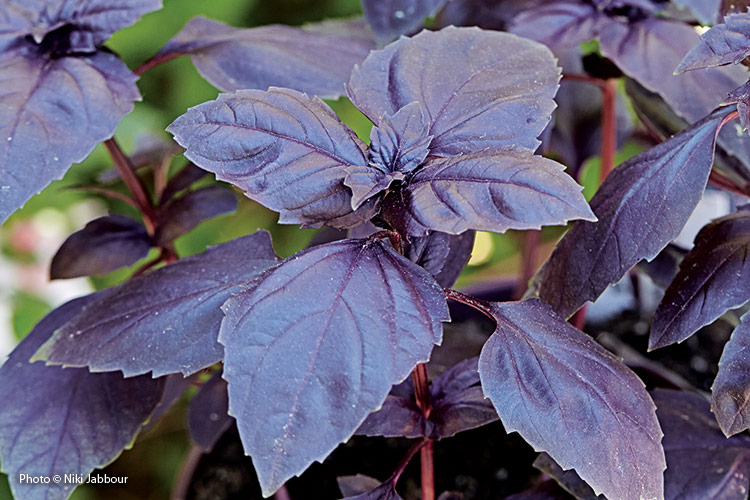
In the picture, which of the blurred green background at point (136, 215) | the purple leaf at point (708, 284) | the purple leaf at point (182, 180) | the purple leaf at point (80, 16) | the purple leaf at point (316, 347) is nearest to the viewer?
the purple leaf at point (316, 347)

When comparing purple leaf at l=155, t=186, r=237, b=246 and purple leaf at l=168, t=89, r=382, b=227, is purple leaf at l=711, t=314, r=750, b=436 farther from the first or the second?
purple leaf at l=155, t=186, r=237, b=246

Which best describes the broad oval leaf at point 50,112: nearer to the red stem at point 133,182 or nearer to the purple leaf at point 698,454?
the red stem at point 133,182

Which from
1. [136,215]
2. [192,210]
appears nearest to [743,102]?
[192,210]

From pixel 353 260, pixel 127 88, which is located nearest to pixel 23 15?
pixel 127 88

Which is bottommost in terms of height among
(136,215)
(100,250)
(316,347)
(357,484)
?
(136,215)

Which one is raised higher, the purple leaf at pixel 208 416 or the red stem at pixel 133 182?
the red stem at pixel 133 182

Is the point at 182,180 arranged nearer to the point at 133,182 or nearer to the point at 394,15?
the point at 133,182

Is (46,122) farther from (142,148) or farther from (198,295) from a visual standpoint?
(142,148)

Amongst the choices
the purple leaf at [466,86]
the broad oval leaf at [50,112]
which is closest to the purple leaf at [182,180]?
the broad oval leaf at [50,112]
